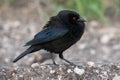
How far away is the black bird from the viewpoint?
241 inches

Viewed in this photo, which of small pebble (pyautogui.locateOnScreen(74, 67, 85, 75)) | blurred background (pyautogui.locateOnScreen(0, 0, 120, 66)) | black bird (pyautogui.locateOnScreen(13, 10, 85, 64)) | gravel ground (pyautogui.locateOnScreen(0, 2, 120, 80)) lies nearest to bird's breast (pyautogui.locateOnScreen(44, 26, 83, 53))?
black bird (pyautogui.locateOnScreen(13, 10, 85, 64))

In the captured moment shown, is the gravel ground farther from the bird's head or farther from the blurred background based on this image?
the bird's head

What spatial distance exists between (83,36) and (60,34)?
3303 millimetres

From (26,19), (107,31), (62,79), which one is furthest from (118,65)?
(26,19)

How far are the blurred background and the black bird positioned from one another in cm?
168

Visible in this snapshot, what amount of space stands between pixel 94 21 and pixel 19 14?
1344 mm

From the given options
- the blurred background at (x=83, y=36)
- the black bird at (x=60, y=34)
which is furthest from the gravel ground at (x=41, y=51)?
the black bird at (x=60, y=34)

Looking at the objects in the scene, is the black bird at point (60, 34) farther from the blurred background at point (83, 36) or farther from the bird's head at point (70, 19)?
the blurred background at point (83, 36)

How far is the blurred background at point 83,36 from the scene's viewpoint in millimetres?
8578

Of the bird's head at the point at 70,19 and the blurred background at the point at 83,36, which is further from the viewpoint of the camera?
the blurred background at the point at 83,36

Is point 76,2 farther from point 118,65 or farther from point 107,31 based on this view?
point 118,65

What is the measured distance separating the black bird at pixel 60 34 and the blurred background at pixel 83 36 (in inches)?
66.0

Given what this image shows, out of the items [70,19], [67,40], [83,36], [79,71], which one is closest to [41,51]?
[83,36]

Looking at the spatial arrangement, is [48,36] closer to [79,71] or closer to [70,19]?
[70,19]
